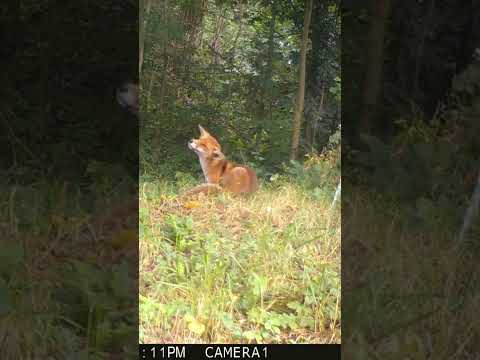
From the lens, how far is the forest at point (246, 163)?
3084mm

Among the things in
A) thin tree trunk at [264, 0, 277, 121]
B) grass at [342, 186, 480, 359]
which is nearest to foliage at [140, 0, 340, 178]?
thin tree trunk at [264, 0, 277, 121]

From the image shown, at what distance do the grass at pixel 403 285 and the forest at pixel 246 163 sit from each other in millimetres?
322

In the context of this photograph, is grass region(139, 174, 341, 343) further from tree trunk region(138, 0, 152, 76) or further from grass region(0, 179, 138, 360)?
tree trunk region(138, 0, 152, 76)

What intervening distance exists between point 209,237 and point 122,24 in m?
2.67

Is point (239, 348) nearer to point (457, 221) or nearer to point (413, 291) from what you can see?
point (413, 291)

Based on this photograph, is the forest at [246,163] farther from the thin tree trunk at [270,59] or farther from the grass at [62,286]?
the grass at [62,286]

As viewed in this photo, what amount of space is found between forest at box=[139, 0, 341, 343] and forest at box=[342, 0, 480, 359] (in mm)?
361

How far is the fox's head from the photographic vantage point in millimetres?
3400

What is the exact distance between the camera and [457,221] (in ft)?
14.4

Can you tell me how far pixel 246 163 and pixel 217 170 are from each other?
14cm

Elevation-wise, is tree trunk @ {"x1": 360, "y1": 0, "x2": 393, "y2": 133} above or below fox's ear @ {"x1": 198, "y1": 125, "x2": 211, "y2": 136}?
above

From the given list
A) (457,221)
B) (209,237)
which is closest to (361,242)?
(457,221)

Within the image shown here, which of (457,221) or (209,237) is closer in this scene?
(209,237)

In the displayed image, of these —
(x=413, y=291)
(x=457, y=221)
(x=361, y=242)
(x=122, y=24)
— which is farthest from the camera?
(x=122, y=24)
